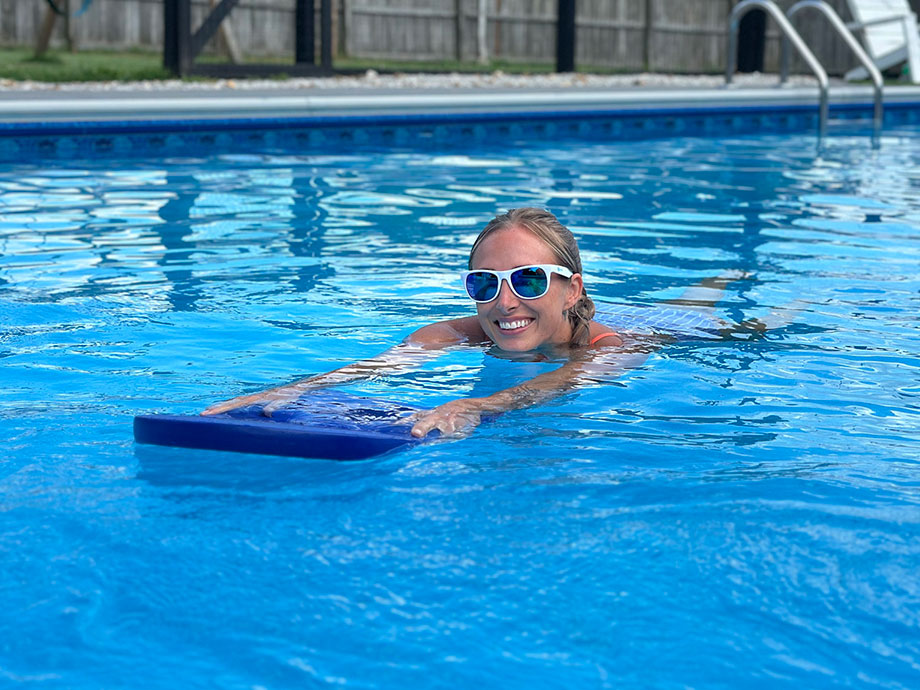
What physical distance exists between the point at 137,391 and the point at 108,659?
5.77ft

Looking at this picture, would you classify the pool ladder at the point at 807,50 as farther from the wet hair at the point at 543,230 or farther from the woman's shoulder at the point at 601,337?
the wet hair at the point at 543,230

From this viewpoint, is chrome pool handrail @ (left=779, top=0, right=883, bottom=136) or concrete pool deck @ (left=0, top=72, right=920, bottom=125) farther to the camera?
chrome pool handrail @ (left=779, top=0, right=883, bottom=136)

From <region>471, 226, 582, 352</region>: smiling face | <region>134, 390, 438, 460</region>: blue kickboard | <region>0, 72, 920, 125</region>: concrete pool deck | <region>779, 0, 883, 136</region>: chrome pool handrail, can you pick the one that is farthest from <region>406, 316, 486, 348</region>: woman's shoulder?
<region>779, 0, 883, 136</region>: chrome pool handrail

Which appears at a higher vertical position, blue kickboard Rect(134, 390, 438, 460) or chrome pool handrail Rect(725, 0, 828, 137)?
chrome pool handrail Rect(725, 0, 828, 137)

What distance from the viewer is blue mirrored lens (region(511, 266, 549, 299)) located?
3637 mm

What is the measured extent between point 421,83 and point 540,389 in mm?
11330

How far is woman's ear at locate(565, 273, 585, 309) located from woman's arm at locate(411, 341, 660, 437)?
194 mm

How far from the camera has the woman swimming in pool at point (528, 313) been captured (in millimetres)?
3609

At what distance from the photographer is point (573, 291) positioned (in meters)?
3.87

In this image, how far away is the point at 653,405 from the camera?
3705mm

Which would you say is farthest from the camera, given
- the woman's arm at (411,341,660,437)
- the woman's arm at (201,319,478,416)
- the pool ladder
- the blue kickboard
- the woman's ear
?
the pool ladder

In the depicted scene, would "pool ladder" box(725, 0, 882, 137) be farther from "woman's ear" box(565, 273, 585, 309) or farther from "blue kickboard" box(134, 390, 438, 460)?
"blue kickboard" box(134, 390, 438, 460)

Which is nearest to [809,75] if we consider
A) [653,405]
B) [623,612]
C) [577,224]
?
[577,224]

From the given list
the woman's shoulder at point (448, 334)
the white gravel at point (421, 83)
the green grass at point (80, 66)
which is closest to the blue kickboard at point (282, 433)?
the woman's shoulder at point (448, 334)
